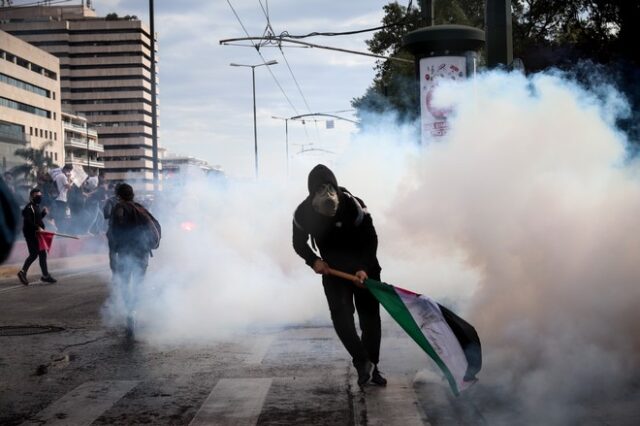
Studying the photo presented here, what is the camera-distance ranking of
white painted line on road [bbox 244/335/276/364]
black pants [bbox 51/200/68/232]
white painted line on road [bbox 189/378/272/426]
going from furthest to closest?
black pants [bbox 51/200/68/232] < white painted line on road [bbox 244/335/276/364] < white painted line on road [bbox 189/378/272/426]

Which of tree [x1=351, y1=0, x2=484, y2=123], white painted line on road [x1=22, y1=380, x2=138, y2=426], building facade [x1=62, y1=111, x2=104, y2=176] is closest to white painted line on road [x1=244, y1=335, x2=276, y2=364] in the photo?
white painted line on road [x1=22, y1=380, x2=138, y2=426]

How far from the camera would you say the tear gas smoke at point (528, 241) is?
5.67 metres

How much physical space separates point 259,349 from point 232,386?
57.4 inches

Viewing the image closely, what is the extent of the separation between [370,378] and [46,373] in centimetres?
278

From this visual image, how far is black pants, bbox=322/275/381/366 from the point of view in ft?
20.1

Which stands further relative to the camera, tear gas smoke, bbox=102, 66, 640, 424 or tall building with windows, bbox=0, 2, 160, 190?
tall building with windows, bbox=0, 2, 160, 190

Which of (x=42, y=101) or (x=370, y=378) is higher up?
(x=42, y=101)

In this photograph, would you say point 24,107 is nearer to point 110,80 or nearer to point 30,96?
point 30,96

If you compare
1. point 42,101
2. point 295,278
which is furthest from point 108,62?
point 295,278

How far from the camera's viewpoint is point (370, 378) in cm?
617

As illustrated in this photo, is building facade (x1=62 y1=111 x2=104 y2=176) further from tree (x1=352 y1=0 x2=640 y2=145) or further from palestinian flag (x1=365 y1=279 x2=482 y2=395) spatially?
palestinian flag (x1=365 y1=279 x2=482 y2=395)

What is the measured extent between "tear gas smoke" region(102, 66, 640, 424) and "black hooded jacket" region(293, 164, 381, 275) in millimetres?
1096

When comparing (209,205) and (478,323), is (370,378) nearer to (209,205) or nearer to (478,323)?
(478,323)

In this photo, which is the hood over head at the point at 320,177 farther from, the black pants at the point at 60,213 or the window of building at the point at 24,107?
the window of building at the point at 24,107
